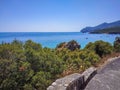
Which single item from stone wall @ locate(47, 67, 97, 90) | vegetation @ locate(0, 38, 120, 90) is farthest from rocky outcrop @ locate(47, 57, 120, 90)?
vegetation @ locate(0, 38, 120, 90)

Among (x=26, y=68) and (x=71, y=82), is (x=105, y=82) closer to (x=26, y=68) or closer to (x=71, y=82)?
(x=71, y=82)

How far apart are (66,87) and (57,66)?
8.58 feet

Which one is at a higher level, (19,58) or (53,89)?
(19,58)

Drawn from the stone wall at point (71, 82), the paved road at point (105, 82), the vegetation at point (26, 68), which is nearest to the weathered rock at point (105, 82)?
the paved road at point (105, 82)

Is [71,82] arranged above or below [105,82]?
above

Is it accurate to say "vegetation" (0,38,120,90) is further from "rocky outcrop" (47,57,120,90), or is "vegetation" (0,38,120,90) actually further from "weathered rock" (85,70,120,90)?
"weathered rock" (85,70,120,90)

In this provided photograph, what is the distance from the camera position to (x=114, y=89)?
7074 millimetres

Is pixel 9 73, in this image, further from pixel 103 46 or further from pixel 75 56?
pixel 103 46

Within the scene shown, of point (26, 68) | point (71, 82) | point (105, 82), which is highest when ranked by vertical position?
point (26, 68)

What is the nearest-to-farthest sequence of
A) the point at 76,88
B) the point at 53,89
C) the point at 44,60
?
1. the point at 53,89
2. the point at 76,88
3. the point at 44,60

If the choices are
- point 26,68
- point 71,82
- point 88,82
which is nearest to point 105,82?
point 88,82

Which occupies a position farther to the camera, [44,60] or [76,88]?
[44,60]

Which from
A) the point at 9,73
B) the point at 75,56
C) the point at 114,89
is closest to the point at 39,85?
the point at 9,73

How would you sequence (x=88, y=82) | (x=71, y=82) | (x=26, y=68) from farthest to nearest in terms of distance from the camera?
(x=88, y=82)
(x=26, y=68)
(x=71, y=82)
